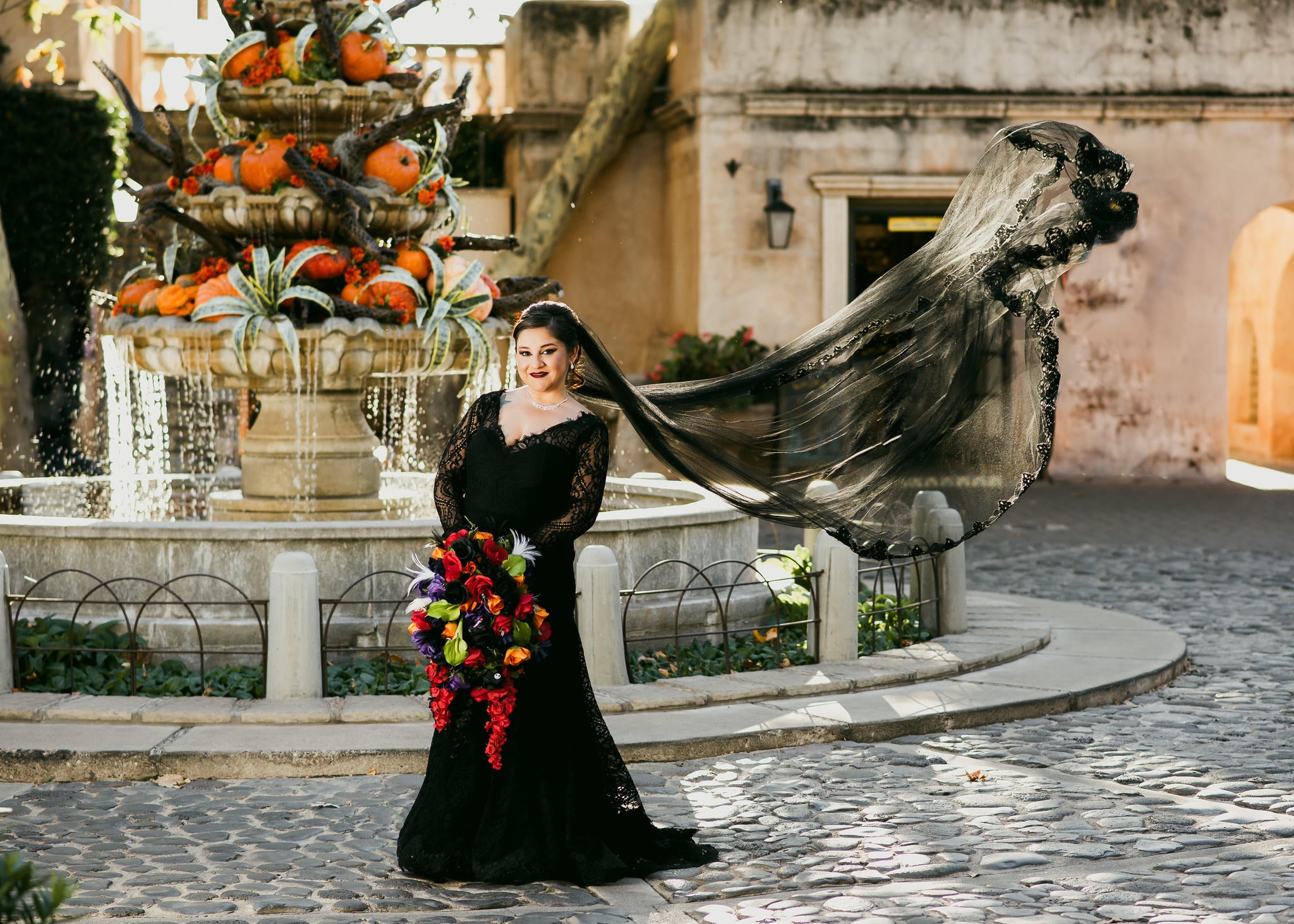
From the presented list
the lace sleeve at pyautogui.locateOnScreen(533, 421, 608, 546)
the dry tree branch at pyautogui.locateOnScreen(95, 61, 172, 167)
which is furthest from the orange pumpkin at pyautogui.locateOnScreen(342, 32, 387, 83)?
the lace sleeve at pyautogui.locateOnScreen(533, 421, 608, 546)

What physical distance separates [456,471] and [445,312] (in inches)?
150

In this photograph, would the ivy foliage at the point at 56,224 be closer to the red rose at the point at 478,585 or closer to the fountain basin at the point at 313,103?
the fountain basin at the point at 313,103

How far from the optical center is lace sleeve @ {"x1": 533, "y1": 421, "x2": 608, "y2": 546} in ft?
17.5

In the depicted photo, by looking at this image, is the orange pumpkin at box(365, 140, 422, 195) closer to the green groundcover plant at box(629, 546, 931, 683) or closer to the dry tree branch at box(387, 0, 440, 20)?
the dry tree branch at box(387, 0, 440, 20)

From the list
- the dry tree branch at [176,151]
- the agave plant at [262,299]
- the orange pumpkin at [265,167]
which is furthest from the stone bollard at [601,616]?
the dry tree branch at [176,151]

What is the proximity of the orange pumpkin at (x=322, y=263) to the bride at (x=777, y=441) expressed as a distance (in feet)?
10.6

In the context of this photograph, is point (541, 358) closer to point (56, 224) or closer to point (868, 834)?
point (868, 834)

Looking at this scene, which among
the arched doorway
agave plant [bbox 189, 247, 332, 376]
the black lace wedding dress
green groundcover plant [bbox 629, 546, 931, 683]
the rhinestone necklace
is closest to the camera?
the black lace wedding dress

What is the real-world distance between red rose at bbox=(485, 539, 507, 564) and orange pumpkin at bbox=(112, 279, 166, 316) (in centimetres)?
516

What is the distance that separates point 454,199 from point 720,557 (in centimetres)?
278

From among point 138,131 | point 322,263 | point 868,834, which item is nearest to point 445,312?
point 322,263

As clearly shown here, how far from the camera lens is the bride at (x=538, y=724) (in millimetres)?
5254

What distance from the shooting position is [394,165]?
947cm

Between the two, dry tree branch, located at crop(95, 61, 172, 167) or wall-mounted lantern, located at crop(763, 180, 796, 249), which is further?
wall-mounted lantern, located at crop(763, 180, 796, 249)
